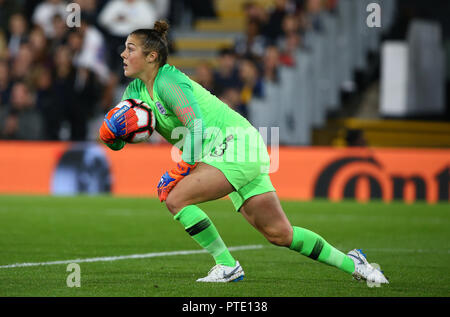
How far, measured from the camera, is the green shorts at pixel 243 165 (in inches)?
252

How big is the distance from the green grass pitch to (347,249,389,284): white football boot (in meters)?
0.09

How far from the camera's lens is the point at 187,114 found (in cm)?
622

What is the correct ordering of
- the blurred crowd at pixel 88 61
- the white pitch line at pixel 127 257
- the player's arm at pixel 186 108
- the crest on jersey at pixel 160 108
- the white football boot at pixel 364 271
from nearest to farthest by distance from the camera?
the player's arm at pixel 186 108
the crest on jersey at pixel 160 108
the white football boot at pixel 364 271
the white pitch line at pixel 127 257
the blurred crowd at pixel 88 61

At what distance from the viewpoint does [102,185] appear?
16625 millimetres

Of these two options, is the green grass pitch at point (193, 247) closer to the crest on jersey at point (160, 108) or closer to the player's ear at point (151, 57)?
the crest on jersey at point (160, 108)

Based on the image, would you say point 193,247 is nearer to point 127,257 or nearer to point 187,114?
point 127,257

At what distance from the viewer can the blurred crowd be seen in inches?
691

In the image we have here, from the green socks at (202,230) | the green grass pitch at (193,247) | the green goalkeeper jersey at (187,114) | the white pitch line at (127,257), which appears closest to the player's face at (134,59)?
the green goalkeeper jersey at (187,114)

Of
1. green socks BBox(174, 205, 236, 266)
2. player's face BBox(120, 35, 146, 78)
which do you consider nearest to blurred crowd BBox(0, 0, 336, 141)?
green socks BBox(174, 205, 236, 266)

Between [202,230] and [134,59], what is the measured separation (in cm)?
134
